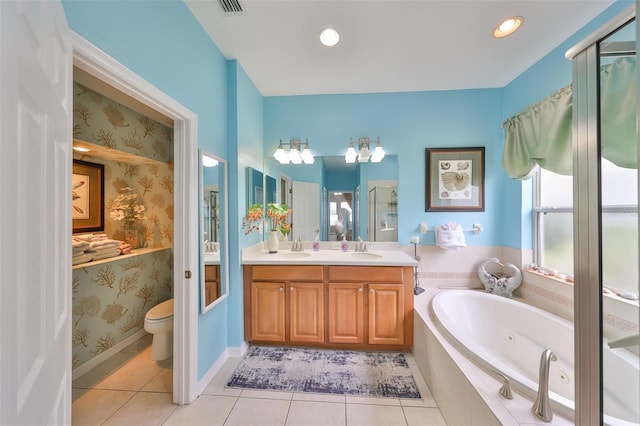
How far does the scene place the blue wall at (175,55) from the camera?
41.1 inches

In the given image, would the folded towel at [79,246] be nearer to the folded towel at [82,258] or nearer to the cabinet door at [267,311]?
the folded towel at [82,258]

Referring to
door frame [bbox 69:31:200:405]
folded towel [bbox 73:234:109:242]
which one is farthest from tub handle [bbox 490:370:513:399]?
folded towel [bbox 73:234:109:242]

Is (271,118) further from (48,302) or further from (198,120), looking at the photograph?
(48,302)

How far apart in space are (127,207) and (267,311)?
1845mm

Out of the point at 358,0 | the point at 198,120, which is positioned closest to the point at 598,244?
the point at 358,0

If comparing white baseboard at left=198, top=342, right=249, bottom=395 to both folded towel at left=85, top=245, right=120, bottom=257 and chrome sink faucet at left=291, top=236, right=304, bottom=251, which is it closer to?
chrome sink faucet at left=291, top=236, right=304, bottom=251

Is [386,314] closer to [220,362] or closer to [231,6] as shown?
[220,362]

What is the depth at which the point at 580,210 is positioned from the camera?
0.84 m

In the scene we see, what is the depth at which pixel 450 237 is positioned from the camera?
249 cm

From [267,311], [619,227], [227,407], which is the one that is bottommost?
[227,407]

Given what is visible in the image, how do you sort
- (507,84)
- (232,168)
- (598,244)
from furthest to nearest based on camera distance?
(507,84) < (232,168) < (598,244)

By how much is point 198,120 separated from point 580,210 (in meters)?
2.07

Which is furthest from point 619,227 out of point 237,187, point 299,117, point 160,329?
point 160,329

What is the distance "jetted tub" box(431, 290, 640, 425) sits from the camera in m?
0.77
